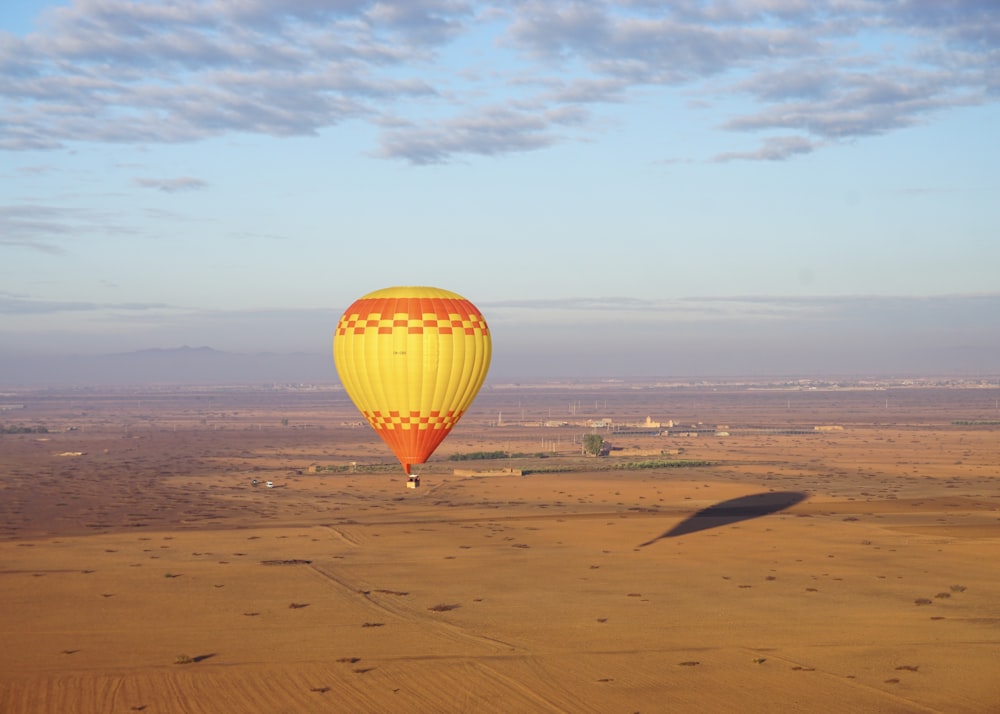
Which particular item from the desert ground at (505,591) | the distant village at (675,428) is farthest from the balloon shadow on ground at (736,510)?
the distant village at (675,428)

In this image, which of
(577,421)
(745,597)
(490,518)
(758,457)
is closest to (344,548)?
(490,518)

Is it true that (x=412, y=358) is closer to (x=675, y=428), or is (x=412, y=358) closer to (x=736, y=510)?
(x=736, y=510)

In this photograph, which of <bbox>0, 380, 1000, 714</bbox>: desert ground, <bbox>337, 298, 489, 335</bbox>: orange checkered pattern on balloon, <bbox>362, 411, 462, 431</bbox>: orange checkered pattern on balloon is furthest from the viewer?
<bbox>362, 411, 462, 431</bbox>: orange checkered pattern on balloon

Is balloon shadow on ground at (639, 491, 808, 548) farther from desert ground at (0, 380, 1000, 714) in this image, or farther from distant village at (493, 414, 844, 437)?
distant village at (493, 414, 844, 437)

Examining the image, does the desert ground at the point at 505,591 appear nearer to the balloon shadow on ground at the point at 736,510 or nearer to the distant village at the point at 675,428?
the balloon shadow on ground at the point at 736,510

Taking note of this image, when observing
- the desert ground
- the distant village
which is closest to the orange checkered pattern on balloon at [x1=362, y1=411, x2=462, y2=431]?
the desert ground

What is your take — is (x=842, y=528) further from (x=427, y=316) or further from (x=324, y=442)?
(x=324, y=442)
